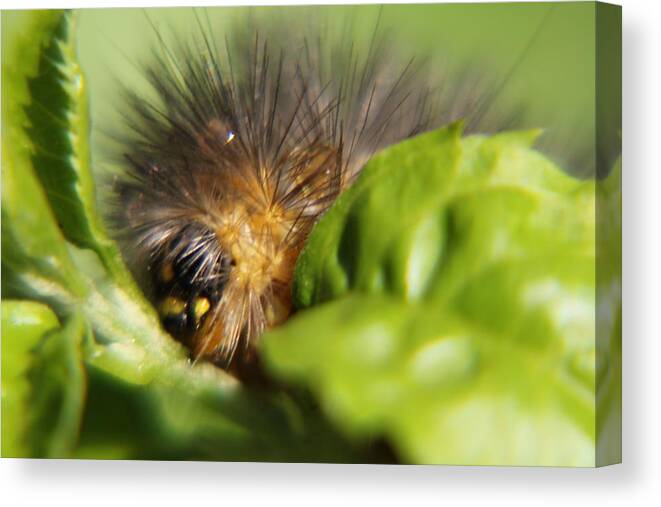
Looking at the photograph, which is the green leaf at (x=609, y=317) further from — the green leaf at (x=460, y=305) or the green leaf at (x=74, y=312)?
the green leaf at (x=74, y=312)

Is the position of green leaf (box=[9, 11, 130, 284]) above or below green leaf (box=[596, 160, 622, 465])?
above

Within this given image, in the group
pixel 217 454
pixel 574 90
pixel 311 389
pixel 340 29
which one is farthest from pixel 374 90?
pixel 217 454

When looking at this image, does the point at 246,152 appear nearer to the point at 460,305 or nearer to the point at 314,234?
the point at 314,234

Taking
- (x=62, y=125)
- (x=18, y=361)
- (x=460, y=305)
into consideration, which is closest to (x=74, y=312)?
(x=18, y=361)

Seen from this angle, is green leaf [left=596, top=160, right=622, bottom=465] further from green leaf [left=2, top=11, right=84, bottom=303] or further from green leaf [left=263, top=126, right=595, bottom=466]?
green leaf [left=2, top=11, right=84, bottom=303]

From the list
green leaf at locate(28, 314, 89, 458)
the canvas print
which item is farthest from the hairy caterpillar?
green leaf at locate(28, 314, 89, 458)

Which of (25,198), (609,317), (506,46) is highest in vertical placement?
(506,46)
